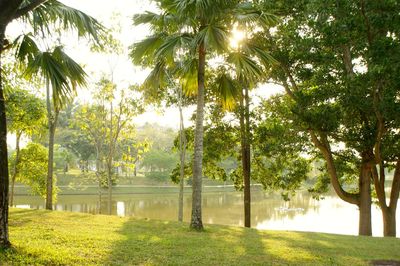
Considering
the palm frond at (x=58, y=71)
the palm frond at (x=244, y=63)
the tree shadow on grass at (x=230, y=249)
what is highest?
the palm frond at (x=244, y=63)

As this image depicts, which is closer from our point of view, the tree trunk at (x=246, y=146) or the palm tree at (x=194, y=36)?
the palm tree at (x=194, y=36)

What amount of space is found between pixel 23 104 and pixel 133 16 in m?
8.55

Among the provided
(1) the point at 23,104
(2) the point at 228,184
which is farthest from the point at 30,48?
(2) the point at 228,184

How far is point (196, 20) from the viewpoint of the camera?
11.3 metres

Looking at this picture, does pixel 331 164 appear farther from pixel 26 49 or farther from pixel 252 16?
pixel 26 49

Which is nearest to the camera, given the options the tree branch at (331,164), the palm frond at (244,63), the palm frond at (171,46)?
the palm frond at (171,46)

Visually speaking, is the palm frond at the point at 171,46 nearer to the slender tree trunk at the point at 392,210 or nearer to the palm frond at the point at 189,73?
the palm frond at the point at 189,73

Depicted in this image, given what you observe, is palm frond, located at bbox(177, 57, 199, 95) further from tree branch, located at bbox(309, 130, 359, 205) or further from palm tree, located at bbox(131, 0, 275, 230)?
tree branch, located at bbox(309, 130, 359, 205)

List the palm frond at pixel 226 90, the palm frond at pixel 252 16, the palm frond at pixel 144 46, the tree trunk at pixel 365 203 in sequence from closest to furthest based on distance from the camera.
Result: the palm frond at pixel 252 16
the palm frond at pixel 144 46
the palm frond at pixel 226 90
the tree trunk at pixel 365 203

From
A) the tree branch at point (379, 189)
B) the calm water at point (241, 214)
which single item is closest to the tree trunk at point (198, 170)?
the tree branch at point (379, 189)

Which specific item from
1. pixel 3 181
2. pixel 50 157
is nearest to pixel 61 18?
pixel 3 181

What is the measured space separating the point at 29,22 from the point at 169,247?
217 inches

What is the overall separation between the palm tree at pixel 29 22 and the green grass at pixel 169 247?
86 cm

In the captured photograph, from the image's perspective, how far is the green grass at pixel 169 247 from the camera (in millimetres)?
6680
